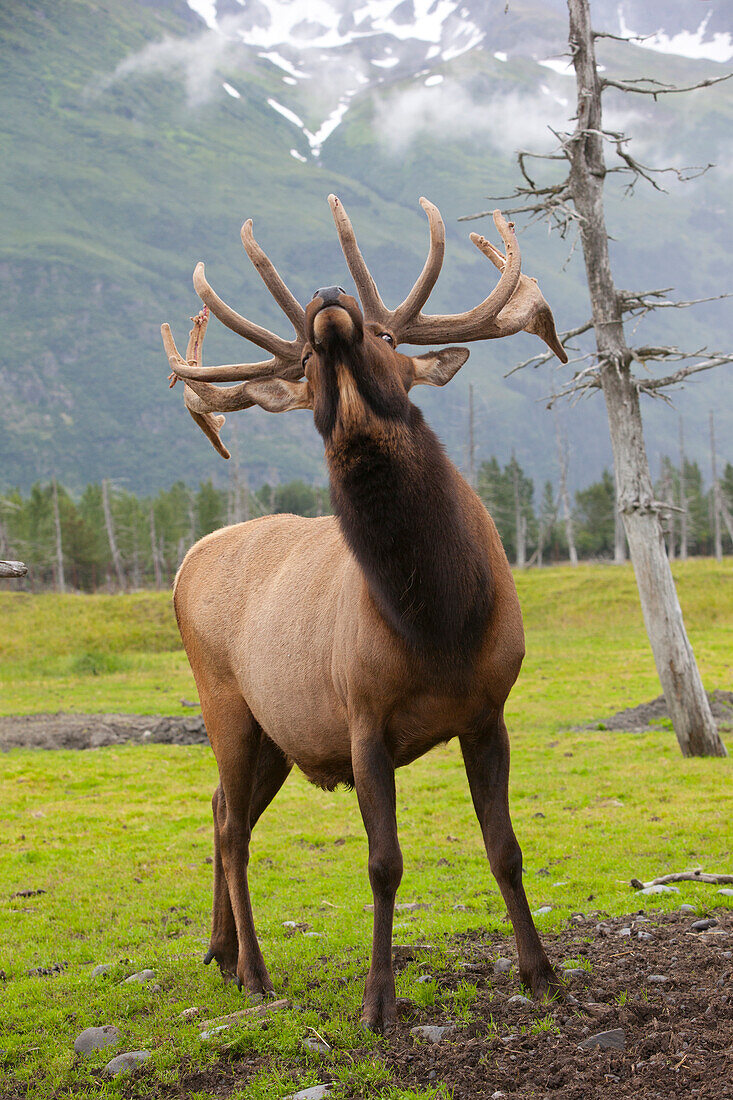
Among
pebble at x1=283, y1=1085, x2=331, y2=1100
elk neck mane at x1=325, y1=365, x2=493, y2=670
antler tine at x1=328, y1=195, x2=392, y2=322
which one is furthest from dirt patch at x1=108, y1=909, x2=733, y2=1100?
antler tine at x1=328, y1=195, x2=392, y2=322

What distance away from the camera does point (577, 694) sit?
23406mm

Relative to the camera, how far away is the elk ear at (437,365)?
5.57 m

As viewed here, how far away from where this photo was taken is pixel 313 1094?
14.5 ft

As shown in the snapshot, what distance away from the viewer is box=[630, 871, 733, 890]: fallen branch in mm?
8117

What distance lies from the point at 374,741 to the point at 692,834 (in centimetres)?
677

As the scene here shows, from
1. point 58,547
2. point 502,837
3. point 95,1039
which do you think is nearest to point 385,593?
point 502,837

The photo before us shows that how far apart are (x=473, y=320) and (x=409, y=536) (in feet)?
4.75

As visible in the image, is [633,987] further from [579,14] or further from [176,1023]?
[579,14]

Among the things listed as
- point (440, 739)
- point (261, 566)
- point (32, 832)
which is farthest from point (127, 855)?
point (440, 739)

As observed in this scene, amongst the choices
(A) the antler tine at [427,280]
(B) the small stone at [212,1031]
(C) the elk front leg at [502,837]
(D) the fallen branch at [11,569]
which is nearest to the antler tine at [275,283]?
(A) the antler tine at [427,280]

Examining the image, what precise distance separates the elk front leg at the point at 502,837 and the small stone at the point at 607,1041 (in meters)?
0.81

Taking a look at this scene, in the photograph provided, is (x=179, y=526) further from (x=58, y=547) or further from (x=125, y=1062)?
(x=125, y=1062)

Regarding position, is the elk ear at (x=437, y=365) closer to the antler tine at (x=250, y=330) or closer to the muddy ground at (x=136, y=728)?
the antler tine at (x=250, y=330)

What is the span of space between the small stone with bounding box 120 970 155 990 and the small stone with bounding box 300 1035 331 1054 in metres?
2.14
